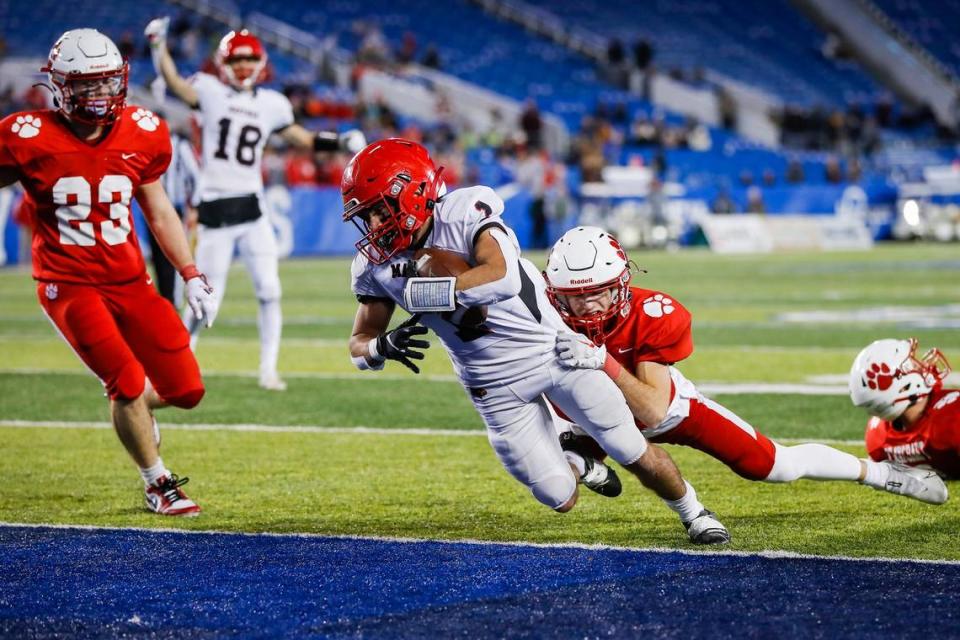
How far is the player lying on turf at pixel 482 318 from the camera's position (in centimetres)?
372

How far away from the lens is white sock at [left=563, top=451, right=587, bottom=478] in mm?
4348

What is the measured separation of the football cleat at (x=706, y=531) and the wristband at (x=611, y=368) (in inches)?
18.5

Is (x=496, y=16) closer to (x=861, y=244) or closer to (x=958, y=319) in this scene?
(x=861, y=244)

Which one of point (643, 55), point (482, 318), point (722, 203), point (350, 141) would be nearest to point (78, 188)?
point (482, 318)

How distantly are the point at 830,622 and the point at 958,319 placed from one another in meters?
8.12

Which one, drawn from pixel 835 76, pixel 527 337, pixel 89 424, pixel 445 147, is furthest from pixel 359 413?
pixel 835 76

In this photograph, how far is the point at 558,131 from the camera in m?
26.6

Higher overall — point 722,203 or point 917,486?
point 917,486

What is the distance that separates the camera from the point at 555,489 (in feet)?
13.1

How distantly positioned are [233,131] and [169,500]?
3.69 m

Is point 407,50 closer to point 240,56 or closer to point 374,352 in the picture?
point 240,56

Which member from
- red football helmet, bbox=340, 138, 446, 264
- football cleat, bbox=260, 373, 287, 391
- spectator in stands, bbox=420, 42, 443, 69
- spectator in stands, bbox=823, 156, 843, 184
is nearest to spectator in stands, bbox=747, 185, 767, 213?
spectator in stands, bbox=823, 156, 843, 184

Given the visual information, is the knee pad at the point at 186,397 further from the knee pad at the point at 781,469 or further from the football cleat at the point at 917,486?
the football cleat at the point at 917,486

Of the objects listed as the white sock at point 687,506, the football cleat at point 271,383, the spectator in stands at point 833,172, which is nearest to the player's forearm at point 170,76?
the football cleat at point 271,383
